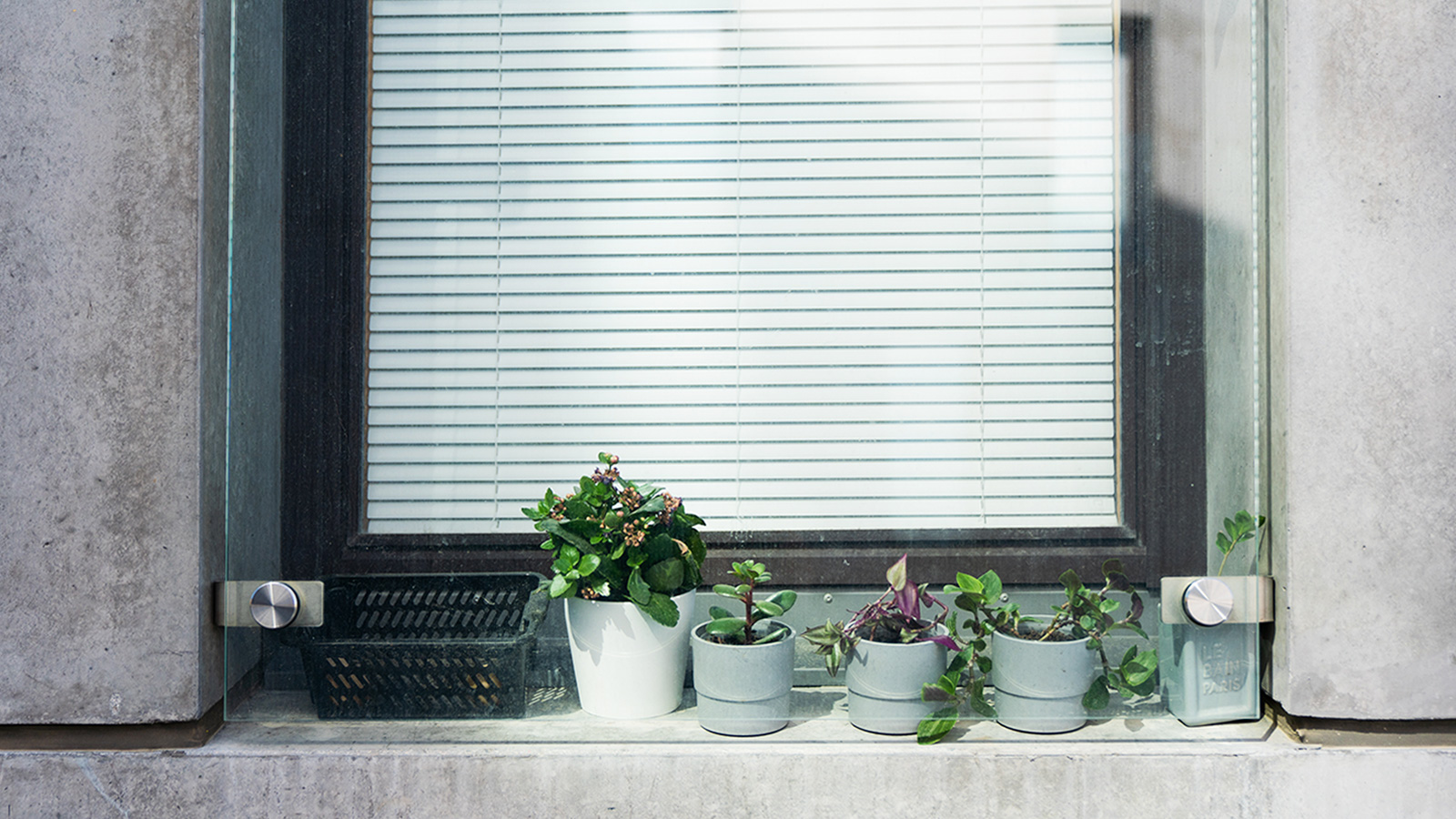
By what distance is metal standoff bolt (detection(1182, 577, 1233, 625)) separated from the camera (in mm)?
1312

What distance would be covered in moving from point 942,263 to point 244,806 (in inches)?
53.5

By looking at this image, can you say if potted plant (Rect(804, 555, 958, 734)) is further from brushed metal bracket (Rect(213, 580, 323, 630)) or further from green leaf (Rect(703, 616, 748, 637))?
brushed metal bracket (Rect(213, 580, 323, 630))

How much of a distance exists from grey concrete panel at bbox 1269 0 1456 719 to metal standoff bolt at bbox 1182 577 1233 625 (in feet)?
0.26

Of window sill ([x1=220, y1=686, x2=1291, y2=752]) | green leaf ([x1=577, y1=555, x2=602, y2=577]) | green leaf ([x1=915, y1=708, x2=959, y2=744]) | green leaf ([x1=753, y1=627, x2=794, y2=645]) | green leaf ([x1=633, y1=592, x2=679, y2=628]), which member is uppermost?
green leaf ([x1=577, y1=555, x2=602, y2=577])

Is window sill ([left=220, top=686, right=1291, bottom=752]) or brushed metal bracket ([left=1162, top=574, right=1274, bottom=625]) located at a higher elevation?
brushed metal bracket ([left=1162, top=574, right=1274, bottom=625])

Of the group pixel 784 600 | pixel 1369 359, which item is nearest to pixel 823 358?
pixel 784 600

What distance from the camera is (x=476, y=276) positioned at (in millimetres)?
1395

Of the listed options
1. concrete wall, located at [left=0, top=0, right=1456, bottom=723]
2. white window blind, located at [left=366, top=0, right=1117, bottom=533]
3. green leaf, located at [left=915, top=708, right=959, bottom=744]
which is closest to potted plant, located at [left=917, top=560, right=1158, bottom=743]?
green leaf, located at [left=915, top=708, right=959, bottom=744]

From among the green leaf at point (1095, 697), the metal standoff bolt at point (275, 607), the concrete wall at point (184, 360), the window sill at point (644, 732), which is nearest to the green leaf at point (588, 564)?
the window sill at point (644, 732)

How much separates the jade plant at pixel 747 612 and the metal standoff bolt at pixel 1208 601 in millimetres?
619

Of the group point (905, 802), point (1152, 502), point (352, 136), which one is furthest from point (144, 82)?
point (1152, 502)

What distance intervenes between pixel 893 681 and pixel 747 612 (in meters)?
0.24

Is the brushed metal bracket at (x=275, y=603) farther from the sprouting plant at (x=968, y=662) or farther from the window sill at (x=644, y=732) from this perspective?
the sprouting plant at (x=968, y=662)

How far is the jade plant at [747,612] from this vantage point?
51.0 inches
